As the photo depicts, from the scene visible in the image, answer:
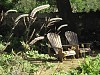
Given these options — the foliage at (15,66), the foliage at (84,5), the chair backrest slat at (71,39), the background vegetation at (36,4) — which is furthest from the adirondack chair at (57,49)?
the foliage at (84,5)

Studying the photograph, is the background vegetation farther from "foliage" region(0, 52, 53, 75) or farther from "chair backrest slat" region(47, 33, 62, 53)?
"foliage" region(0, 52, 53, 75)

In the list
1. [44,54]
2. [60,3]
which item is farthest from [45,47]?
[60,3]

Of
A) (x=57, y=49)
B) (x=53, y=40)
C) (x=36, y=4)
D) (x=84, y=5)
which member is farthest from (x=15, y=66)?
(x=84, y=5)

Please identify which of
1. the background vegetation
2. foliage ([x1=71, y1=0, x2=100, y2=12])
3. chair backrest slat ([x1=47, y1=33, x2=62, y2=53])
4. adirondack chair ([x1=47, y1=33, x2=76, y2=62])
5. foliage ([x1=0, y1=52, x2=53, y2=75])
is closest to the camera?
foliage ([x1=0, y1=52, x2=53, y2=75])

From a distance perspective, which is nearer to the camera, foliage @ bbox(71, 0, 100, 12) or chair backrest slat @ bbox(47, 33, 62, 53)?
chair backrest slat @ bbox(47, 33, 62, 53)

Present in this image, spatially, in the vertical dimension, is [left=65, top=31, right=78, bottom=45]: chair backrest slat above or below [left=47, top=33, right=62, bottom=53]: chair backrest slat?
below

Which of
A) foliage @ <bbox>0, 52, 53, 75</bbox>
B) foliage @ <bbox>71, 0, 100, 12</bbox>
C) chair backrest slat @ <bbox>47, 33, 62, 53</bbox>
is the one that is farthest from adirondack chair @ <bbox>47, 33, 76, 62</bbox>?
foliage @ <bbox>71, 0, 100, 12</bbox>

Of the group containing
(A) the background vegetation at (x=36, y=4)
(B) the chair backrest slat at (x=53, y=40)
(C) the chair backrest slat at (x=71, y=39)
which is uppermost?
(A) the background vegetation at (x=36, y=4)

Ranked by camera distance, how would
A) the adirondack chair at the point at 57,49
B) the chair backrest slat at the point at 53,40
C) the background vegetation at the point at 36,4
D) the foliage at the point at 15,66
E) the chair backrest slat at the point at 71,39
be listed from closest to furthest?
1. the foliage at the point at 15,66
2. the adirondack chair at the point at 57,49
3. the chair backrest slat at the point at 53,40
4. the chair backrest slat at the point at 71,39
5. the background vegetation at the point at 36,4

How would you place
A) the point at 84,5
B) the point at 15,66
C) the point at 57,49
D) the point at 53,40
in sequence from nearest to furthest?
the point at 15,66 < the point at 57,49 < the point at 53,40 < the point at 84,5

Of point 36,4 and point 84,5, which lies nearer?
point 36,4

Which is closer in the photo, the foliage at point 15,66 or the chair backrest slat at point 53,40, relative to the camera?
the foliage at point 15,66

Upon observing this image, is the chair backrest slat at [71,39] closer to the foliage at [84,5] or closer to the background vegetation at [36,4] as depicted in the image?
the background vegetation at [36,4]

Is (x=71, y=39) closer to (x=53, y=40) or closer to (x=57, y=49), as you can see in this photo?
(x=53, y=40)
